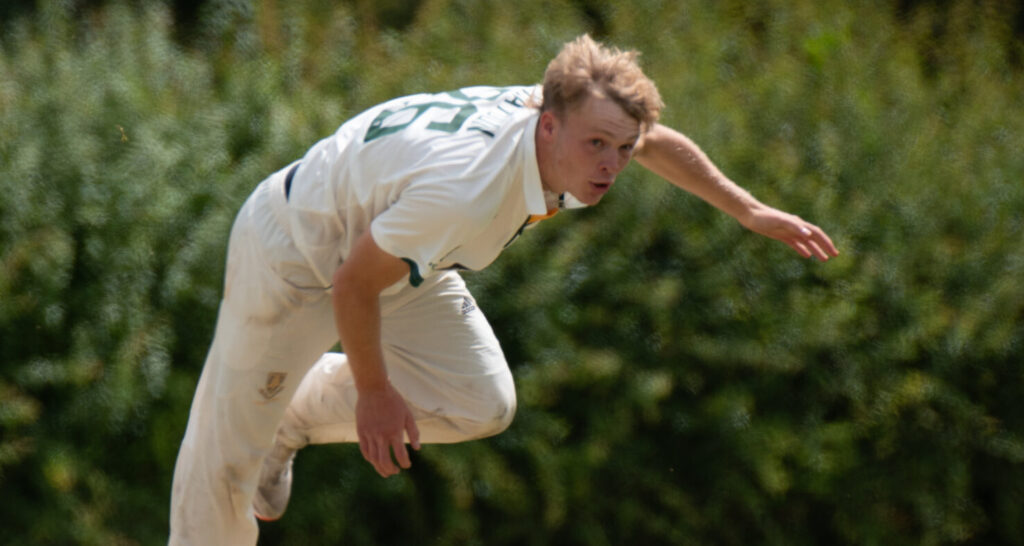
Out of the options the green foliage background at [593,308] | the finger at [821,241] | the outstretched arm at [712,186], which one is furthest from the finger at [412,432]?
the green foliage background at [593,308]

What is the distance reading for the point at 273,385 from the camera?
3521 mm

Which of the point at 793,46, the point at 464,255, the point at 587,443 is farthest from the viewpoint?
the point at 793,46

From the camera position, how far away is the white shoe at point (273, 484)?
414cm

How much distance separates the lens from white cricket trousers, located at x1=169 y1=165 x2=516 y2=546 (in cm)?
343

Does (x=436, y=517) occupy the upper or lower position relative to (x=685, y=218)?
lower

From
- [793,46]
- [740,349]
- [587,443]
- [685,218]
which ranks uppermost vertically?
[793,46]

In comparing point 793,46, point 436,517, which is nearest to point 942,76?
point 793,46

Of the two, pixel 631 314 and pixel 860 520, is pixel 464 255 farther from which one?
pixel 860 520

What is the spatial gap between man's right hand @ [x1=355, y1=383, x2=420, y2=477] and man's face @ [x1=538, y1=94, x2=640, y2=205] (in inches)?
29.3

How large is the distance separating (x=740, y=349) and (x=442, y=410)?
6.15ft

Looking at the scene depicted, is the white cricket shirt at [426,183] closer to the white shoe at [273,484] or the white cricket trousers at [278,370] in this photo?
the white cricket trousers at [278,370]

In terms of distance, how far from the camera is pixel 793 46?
6.17m

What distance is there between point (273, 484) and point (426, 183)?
173 cm

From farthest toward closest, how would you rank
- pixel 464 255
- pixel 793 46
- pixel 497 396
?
1. pixel 793 46
2. pixel 497 396
3. pixel 464 255
